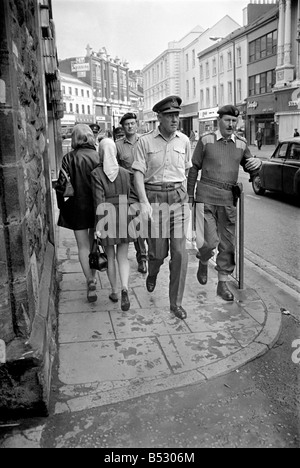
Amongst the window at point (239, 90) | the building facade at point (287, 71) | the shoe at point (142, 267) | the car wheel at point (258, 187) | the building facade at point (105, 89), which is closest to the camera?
the shoe at point (142, 267)

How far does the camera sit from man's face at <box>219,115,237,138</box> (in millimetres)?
4965

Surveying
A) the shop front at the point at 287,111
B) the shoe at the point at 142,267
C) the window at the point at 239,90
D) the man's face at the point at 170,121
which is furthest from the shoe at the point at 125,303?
the window at the point at 239,90

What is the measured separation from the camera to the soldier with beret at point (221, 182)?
506cm

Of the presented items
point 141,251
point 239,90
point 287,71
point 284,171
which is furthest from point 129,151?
point 239,90

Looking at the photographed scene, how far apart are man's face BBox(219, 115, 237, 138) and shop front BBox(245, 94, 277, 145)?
33779 mm

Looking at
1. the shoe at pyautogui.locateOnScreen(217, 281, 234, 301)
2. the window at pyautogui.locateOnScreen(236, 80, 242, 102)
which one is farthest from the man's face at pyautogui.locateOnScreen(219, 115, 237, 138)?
the window at pyautogui.locateOnScreen(236, 80, 242, 102)

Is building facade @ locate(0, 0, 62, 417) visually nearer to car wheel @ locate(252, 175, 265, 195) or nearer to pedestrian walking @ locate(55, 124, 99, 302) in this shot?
pedestrian walking @ locate(55, 124, 99, 302)

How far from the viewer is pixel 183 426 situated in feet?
9.63

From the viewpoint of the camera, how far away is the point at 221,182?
16.8 ft

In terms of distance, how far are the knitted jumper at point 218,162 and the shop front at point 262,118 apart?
111 feet

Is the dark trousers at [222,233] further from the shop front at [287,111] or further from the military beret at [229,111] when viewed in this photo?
the shop front at [287,111]
